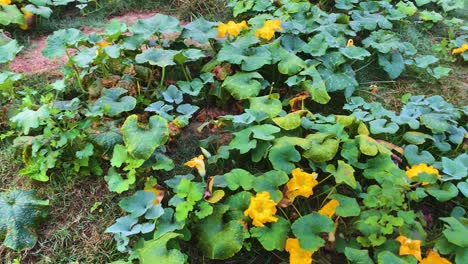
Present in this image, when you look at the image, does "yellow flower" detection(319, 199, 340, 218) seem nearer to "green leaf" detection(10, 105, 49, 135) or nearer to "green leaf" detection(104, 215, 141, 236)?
"green leaf" detection(104, 215, 141, 236)

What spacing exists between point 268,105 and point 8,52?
1.79 m

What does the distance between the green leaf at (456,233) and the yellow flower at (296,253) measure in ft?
2.10

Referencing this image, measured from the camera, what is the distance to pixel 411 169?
7.64ft

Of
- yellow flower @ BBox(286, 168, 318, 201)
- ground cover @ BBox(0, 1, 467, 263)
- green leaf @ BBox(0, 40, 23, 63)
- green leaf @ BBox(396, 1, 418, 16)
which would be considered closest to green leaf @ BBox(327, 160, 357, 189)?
ground cover @ BBox(0, 1, 467, 263)

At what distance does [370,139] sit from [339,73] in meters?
0.72

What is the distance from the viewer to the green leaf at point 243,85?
279cm

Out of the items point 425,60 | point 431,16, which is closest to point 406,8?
point 431,16

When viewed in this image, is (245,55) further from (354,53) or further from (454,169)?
(454,169)

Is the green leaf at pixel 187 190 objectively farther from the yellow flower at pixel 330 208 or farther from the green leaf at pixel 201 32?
the green leaf at pixel 201 32

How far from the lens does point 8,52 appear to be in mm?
2945

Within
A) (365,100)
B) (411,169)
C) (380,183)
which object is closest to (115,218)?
(380,183)

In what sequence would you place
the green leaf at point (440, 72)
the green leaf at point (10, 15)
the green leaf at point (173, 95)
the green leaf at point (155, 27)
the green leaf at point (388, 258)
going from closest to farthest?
the green leaf at point (388, 258) < the green leaf at point (173, 95) < the green leaf at point (155, 27) < the green leaf at point (440, 72) < the green leaf at point (10, 15)

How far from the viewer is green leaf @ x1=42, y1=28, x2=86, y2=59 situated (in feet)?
9.46

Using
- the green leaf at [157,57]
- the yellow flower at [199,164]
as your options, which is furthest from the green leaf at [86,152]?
the green leaf at [157,57]
